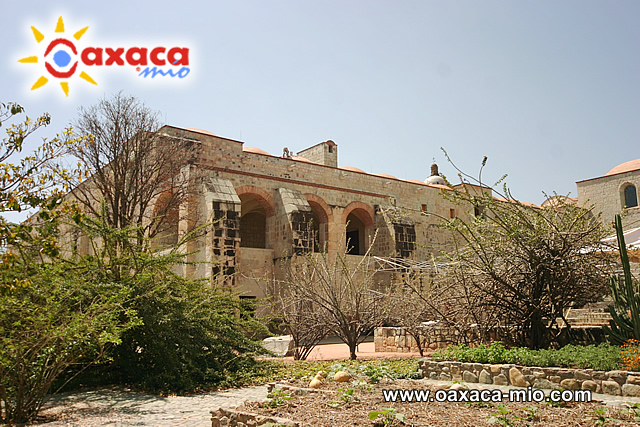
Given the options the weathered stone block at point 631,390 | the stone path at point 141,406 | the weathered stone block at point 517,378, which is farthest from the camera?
the weathered stone block at point 517,378

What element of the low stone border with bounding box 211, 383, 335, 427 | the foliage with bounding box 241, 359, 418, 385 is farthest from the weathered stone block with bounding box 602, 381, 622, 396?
the low stone border with bounding box 211, 383, 335, 427

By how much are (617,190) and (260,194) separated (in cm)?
2008

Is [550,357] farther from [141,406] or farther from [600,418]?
[141,406]

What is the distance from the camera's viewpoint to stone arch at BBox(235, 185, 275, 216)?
1786cm

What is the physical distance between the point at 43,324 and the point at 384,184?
1876 cm

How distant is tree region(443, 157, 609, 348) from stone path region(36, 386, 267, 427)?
4.25m

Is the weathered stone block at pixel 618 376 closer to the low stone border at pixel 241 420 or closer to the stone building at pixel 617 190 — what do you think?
the low stone border at pixel 241 420

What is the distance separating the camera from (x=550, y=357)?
663 cm

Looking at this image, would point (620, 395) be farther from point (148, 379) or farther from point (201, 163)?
point (201, 163)

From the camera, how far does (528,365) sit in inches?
267

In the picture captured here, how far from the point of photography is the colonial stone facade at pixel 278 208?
1619 cm

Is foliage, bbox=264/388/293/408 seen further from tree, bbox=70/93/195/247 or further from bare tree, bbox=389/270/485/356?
tree, bbox=70/93/195/247

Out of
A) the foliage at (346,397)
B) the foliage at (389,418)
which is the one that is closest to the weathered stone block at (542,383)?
the foliage at (346,397)

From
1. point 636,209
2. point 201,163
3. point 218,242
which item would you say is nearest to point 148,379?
point 218,242
